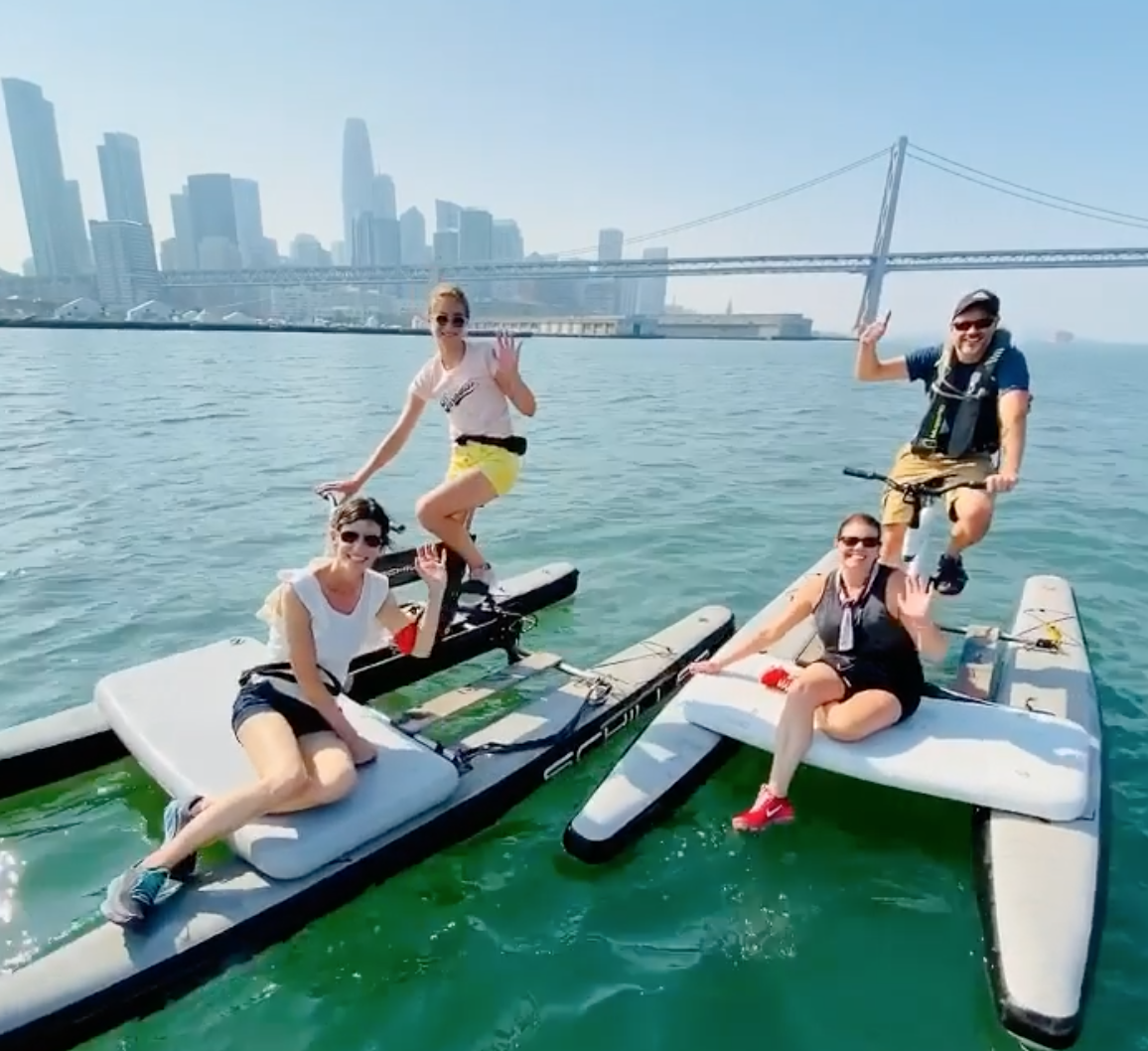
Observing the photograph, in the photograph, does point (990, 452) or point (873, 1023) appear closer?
point (873, 1023)

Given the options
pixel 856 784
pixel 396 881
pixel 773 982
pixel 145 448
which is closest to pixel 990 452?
pixel 856 784

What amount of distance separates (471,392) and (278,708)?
2.49 meters

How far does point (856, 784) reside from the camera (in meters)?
4.99

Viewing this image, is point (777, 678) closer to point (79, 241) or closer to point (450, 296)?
point (450, 296)

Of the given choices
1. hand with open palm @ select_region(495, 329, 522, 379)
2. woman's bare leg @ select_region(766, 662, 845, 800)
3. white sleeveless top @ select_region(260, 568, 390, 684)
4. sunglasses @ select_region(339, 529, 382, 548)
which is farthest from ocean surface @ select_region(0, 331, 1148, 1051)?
hand with open palm @ select_region(495, 329, 522, 379)

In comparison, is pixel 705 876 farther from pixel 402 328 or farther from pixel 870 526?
pixel 402 328

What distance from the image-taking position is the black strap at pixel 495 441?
18.5 ft

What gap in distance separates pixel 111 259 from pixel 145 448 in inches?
5898

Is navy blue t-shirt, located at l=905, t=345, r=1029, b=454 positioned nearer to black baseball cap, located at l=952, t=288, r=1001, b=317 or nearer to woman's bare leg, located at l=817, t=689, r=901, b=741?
black baseball cap, located at l=952, t=288, r=1001, b=317

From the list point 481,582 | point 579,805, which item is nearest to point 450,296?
point 481,582

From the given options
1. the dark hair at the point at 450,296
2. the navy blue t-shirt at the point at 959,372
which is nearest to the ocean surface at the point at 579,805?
the navy blue t-shirt at the point at 959,372

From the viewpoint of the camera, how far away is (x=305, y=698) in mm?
4105

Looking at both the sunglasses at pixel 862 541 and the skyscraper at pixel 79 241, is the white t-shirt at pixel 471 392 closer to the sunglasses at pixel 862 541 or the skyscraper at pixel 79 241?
the sunglasses at pixel 862 541

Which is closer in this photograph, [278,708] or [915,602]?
[278,708]
